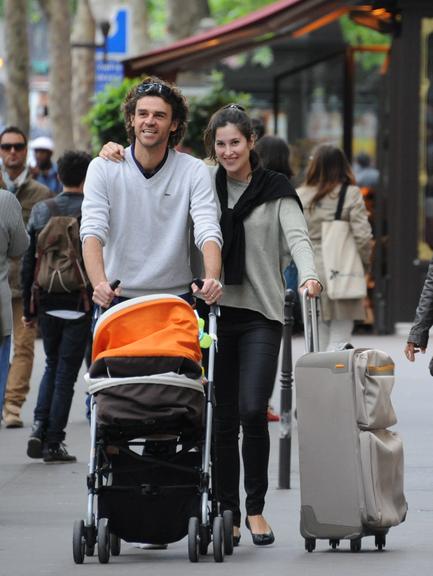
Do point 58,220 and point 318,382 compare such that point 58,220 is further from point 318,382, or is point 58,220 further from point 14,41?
point 14,41

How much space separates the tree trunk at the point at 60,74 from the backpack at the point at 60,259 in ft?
63.3

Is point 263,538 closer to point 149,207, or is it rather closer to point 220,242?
point 220,242

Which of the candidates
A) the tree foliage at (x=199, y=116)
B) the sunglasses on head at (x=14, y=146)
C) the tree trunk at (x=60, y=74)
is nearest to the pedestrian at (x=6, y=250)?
the sunglasses on head at (x=14, y=146)

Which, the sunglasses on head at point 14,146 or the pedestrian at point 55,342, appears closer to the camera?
the pedestrian at point 55,342

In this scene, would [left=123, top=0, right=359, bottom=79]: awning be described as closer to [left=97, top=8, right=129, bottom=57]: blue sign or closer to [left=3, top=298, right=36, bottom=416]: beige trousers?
[left=3, top=298, right=36, bottom=416]: beige trousers

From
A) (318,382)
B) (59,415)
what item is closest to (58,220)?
(59,415)

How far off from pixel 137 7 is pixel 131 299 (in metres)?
30.6

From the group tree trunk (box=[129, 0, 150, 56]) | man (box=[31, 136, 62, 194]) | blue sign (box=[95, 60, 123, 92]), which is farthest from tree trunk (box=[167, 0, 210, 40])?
man (box=[31, 136, 62, 194])

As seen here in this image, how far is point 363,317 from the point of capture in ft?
40.3

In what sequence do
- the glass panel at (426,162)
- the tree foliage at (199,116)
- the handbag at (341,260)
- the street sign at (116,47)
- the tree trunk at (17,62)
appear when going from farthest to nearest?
1. the tree trunk at (17,62)
2. the street sign at (116,47)
3. the tree foliage at (199,116)
4. the glass panel at (426,162)
5. the handbag at (341,260)

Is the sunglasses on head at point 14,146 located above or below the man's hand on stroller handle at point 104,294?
above

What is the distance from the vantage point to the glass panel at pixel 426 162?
56.2ft

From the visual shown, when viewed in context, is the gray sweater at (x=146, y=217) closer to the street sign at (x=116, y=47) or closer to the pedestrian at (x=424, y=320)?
the pedestrian at (x=424, y=320)

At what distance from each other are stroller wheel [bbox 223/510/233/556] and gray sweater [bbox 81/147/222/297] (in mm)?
921
